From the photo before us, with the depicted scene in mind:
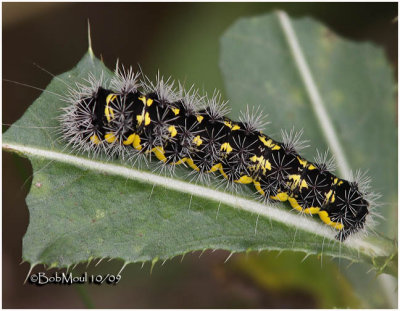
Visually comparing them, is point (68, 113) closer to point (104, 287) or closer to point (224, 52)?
point (224, 52)

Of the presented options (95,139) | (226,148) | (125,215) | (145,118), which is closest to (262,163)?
(226,148)

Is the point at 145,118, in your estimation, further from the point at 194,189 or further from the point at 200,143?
the point at 194,189

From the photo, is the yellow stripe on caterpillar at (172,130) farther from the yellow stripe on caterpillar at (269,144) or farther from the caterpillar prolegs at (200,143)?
the yellow stripe on caterpillar at (269,144)

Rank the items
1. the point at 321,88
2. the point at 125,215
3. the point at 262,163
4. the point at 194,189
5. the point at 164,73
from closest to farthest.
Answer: the point at 125,215 < the point at 194,189 < the point at 262,163 < the point at 321,88 < the point at 164,73

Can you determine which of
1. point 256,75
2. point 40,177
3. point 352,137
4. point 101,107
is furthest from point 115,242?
point 352,137

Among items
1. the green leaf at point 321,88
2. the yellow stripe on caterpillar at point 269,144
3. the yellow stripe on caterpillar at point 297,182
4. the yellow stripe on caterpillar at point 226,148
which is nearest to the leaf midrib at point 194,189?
the yellow stripe on caterpillar at point 297,182

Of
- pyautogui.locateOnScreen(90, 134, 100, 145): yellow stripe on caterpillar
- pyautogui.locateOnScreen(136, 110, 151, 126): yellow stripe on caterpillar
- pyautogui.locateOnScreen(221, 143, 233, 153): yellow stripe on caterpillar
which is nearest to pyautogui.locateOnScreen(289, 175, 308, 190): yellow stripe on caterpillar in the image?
pyautogui.locateOnScreen(221, 143, 233, 153): yellow stripe on caterpillar
